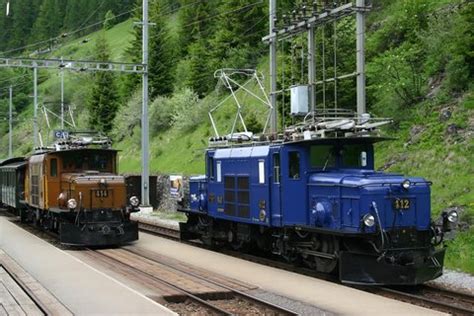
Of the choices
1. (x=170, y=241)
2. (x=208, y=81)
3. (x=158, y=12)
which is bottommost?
(x=170, y=241)

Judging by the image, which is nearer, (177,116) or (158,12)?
(177,116)

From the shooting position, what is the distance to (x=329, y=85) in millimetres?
26453

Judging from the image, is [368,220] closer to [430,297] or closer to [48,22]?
[430,297]

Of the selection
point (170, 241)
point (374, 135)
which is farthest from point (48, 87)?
point (374, 135)

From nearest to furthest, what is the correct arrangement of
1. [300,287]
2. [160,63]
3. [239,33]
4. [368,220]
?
1. [368,220]
2. [300,287]
3. [239,33]
4. [160,63]

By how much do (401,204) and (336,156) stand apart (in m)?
2.21

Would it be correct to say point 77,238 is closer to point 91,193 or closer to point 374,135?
point 91,193

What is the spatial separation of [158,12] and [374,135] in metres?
56.2

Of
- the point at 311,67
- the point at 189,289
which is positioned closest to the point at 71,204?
the point at 189,289

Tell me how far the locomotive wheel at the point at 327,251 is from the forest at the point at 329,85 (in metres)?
3.02

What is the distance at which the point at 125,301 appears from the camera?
1135 centimetres

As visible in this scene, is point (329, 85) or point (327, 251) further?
point (329, 85)

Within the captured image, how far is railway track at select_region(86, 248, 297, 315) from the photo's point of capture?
1133 cm

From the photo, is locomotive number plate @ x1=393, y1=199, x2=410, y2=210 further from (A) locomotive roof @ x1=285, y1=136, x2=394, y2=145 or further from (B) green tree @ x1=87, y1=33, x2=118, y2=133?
(B) green tree @ x1=87, y1=33, x2=118, y2=133
